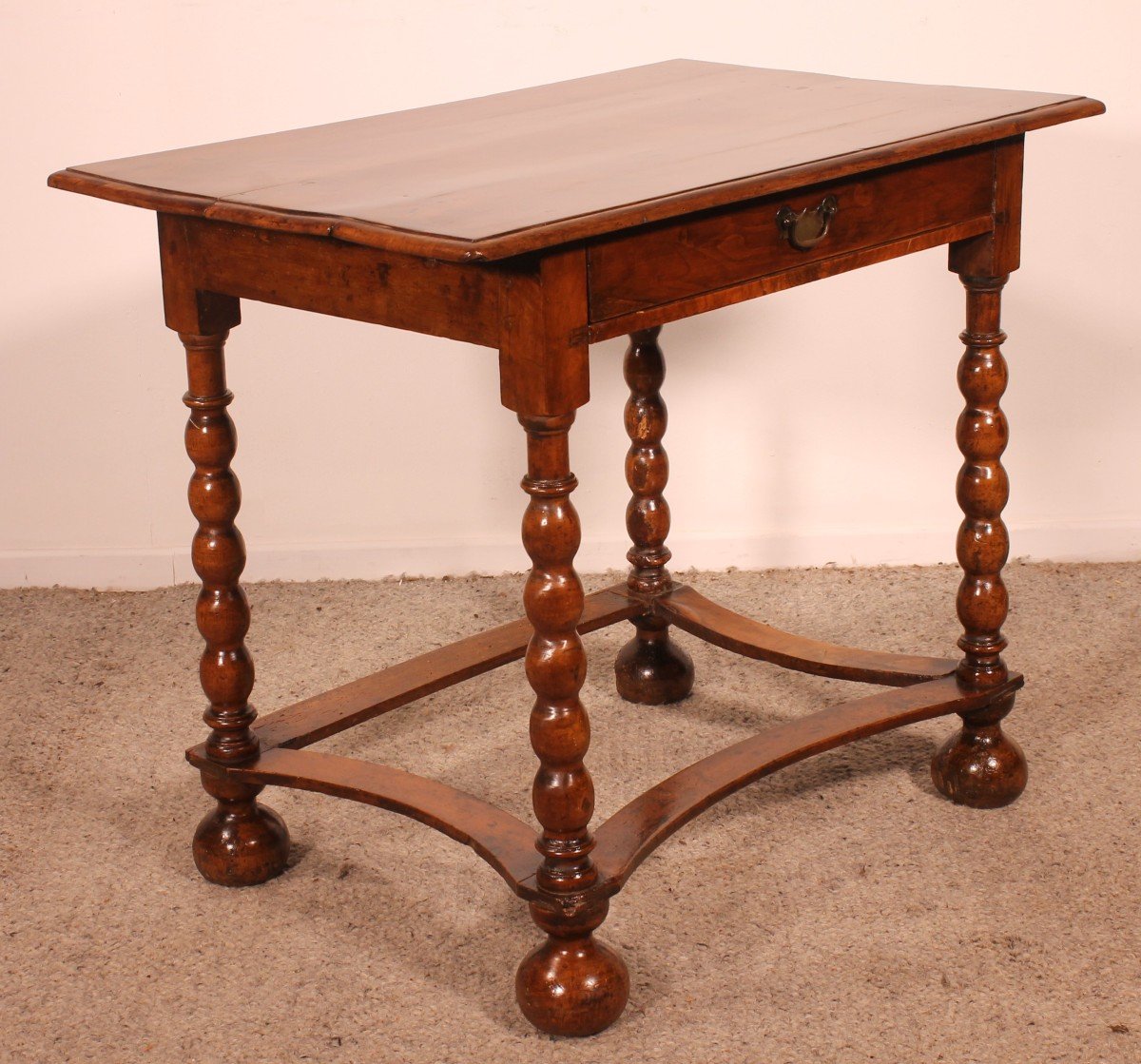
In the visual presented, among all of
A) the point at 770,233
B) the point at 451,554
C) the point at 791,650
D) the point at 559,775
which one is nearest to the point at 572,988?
the point at 559,775

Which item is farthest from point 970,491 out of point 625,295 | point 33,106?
point 33,106

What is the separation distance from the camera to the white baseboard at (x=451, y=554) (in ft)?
11.2

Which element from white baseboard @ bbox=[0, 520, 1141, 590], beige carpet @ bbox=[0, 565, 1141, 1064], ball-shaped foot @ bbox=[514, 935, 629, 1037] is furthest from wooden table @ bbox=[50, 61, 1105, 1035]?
white baseboard @ bbox=[0, 520, 1141, 590]

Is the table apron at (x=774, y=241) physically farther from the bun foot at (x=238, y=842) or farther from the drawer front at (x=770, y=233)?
the bun foot at (x=238, y=842)

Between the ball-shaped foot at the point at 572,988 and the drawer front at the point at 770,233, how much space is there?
71 centimetres

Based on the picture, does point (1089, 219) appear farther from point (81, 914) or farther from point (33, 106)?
point (81, 914)

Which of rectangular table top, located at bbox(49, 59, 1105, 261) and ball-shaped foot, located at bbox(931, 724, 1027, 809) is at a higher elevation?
rectangular table top, located at bbox(49, 59, 1105, 261)

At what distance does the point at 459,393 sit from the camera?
10.9ft

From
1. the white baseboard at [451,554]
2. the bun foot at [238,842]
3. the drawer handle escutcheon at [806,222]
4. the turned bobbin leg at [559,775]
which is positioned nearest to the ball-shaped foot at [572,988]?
the turned bobbin leg at [559,775]

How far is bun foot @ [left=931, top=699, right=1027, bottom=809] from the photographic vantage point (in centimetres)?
241

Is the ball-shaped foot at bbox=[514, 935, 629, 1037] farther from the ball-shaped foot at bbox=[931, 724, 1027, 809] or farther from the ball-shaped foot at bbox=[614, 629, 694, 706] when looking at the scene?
the ball-shaped foot at bbox=[614, 629, 694, 706]

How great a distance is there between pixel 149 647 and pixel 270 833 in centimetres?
87

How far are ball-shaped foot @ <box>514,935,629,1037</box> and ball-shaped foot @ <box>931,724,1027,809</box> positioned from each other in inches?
26.5

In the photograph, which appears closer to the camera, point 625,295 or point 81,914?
point 625,295
